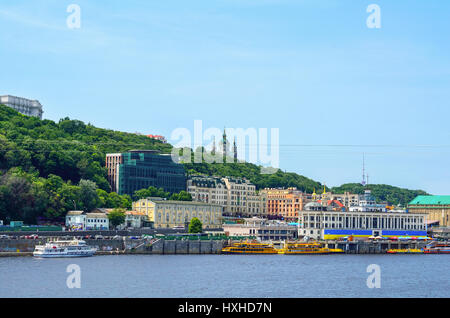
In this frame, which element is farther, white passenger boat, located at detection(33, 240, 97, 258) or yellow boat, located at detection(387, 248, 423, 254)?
yellow boat, located at detection(387, 248, 423, 254)

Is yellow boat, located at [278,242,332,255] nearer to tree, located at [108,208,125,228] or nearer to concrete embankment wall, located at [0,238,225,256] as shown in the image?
concrete embankment wall, located at [0,238,225,256]

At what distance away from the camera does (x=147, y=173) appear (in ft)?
599

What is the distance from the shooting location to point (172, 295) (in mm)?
61062

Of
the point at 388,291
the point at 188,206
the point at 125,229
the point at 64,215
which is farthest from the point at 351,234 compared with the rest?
the point at 388,291

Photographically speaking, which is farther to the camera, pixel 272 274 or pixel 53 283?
pixel 272 274

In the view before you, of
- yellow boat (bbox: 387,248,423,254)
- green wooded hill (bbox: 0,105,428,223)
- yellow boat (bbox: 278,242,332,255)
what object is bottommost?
yellow boat (bbox: 387,248,423,254)

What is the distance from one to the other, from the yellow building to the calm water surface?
158 ft

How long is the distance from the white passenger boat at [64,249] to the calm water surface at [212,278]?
2.45 m

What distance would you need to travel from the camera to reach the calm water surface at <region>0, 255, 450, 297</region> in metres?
63.9

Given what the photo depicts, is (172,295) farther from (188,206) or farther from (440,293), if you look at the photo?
(188,206)

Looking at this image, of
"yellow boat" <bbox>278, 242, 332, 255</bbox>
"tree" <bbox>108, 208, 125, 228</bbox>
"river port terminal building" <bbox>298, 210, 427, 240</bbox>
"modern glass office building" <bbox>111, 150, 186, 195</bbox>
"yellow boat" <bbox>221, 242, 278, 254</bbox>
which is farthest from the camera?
"modern glass office building" <bbox>111, 150, 186, 195</bbox>

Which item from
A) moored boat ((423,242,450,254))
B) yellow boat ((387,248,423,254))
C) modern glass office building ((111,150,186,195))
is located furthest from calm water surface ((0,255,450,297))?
modern glass office building ((111,150,186,195))
